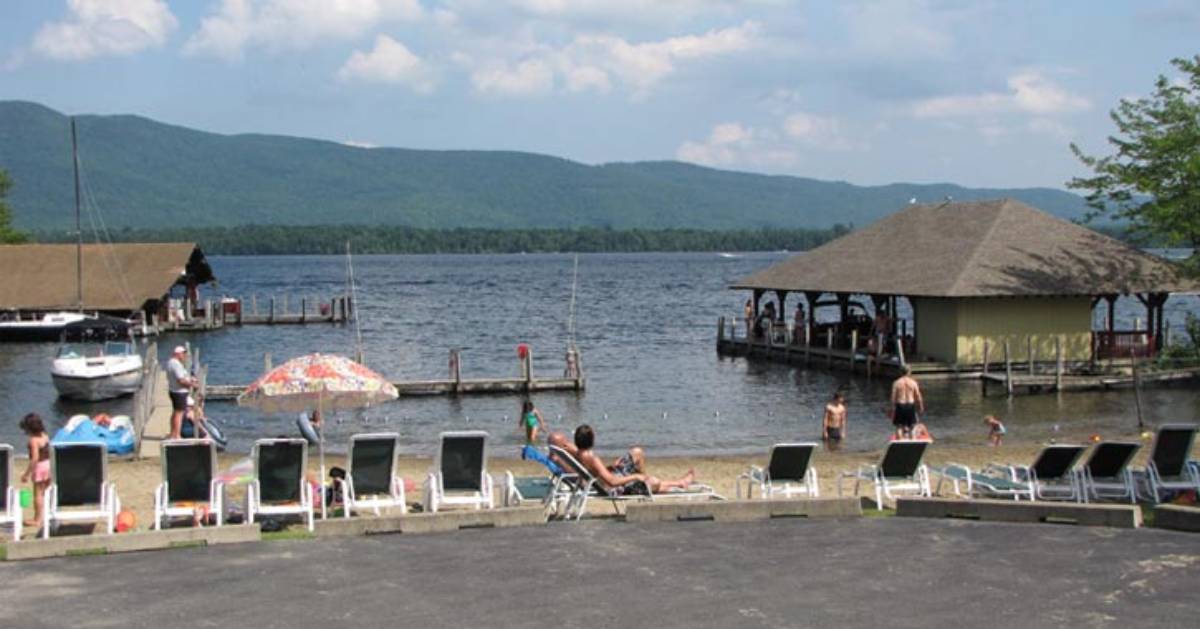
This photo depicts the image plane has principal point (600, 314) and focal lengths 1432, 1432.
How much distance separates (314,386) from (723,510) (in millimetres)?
5730

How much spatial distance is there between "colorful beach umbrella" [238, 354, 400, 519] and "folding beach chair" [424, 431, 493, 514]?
2884 millimetres

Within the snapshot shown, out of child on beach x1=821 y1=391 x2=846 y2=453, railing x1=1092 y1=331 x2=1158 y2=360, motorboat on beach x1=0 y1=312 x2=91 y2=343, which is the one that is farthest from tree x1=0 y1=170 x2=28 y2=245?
child on beach x1=821 y1=391 x2=846 y2=453

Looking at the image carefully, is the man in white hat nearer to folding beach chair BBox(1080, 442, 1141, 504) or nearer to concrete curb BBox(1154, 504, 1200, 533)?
folding beach chair BBox(1080, 442, 1141, 504)

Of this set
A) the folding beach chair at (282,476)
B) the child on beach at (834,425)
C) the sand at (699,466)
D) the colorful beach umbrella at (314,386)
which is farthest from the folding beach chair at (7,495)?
the child on beach at (834,425)

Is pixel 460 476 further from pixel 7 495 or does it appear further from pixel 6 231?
pixel 6 231

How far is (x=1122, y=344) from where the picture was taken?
42000mm

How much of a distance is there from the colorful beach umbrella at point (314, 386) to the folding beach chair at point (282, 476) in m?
3.11

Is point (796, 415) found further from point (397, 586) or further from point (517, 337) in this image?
point (517, 337)

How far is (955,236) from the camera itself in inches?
1757

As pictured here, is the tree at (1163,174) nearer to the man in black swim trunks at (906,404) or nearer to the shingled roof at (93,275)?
the man in black swim trunks at (906,404)

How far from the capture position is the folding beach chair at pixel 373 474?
47.5 ft

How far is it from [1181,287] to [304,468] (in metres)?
33.1

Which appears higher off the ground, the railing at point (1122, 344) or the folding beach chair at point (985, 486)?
the railing at point (1122, 344)

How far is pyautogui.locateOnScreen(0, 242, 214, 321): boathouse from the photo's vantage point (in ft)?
220
